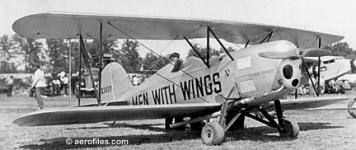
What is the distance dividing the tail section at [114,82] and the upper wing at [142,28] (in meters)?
1.87

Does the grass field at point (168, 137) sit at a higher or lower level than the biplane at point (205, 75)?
lower

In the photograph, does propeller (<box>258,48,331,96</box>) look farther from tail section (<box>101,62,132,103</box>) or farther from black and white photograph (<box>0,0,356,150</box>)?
tail section (<box>101,62,132,103</box>)

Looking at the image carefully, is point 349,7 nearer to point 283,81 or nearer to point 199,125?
point 283,81

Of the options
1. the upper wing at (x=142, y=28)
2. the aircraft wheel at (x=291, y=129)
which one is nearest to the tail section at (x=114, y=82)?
the upper wing at (x=142, y=28)

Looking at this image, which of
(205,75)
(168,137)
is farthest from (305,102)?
(168,137)

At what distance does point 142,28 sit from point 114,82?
2908 millimetres

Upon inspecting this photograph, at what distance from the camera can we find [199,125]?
9.17 m

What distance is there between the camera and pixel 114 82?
36.2ft

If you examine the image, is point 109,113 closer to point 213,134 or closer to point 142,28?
point 213,134

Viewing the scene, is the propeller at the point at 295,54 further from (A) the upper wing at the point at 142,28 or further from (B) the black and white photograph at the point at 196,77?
(A) the upper wing at the point at 142,28

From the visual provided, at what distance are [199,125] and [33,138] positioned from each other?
341 centimetres

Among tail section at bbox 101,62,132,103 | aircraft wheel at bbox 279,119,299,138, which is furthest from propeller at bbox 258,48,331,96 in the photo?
tail section at bbox 101,62,132,103

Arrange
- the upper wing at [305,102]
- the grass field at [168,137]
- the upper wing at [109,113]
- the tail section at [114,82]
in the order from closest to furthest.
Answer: the upper wing at [109,113], the grass field at [168,137], the upper wing at [305,102], the tail section at [114,82]

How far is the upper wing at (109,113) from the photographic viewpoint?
6.47 m
